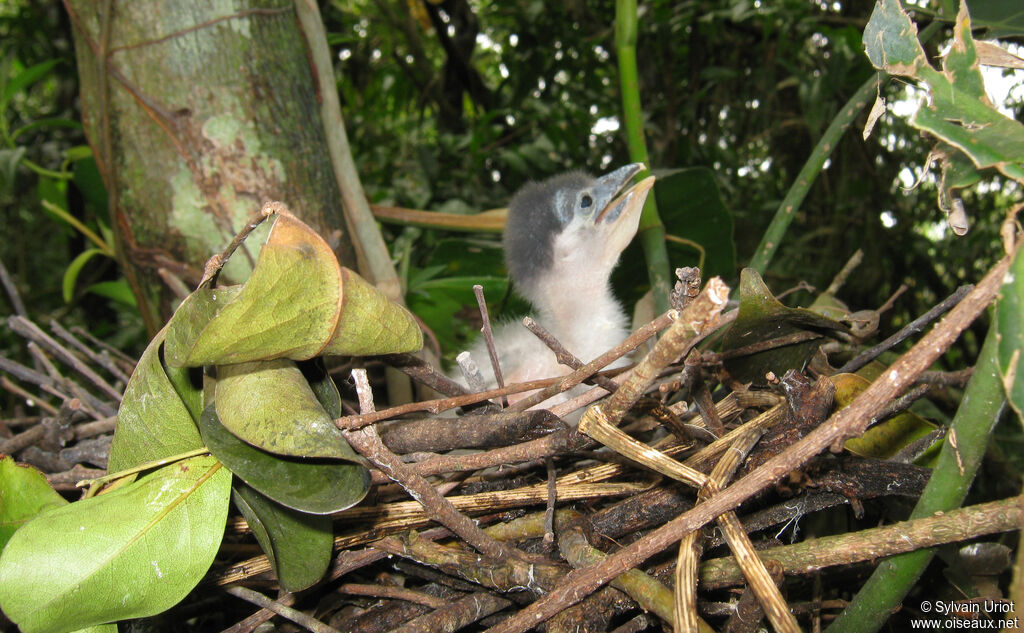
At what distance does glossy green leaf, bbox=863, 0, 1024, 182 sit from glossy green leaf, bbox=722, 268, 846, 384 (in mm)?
203

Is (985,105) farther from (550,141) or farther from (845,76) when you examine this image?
(550,141)

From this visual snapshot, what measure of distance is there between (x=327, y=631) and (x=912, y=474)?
0.56 meters

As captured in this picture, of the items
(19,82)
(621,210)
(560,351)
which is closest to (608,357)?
(560,351)

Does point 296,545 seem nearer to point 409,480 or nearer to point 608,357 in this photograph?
point 409,480

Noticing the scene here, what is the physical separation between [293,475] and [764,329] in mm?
477

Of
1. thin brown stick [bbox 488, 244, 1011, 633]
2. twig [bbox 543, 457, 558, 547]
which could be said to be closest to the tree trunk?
twig [bbox 543, 457, 558, 547]

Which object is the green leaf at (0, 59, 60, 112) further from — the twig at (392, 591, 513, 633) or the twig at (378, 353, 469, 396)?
the twig at (392, 591, 513, 633)

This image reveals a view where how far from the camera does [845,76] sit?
1.86 meters

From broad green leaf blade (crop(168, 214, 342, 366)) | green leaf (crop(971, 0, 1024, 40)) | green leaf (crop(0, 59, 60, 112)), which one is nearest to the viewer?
broad green leaf blade (crop(168, 214, 342, 366))

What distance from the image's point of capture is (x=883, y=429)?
2.36 ft

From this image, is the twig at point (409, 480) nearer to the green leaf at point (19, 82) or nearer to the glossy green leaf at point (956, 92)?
the glossy green leaf at point (956, 92)

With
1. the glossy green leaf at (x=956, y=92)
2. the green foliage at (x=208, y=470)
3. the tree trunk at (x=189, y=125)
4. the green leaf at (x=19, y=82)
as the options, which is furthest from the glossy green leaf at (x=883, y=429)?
the green leaf at (x=19, y=82)

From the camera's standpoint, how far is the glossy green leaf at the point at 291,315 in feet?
1.63

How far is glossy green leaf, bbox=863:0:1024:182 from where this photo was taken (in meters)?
0.45
